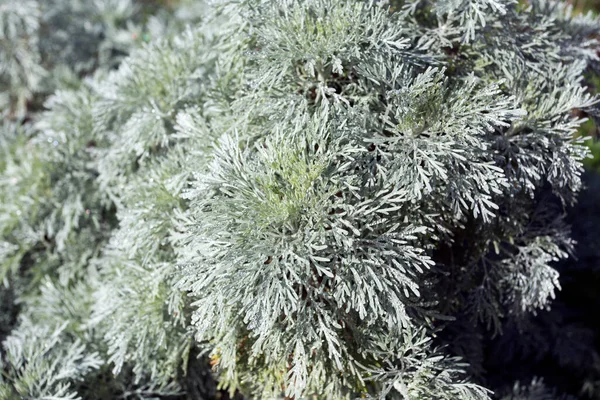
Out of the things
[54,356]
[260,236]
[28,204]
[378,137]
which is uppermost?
[378,137]

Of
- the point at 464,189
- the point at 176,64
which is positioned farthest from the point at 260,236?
the point at 176,64

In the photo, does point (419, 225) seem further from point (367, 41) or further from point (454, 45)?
point (454, 45)

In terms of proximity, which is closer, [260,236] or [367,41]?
[260,236]

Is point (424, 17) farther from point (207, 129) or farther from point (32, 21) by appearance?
point (32, 21)

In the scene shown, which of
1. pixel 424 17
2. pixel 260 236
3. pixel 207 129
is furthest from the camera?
pixel 424 17

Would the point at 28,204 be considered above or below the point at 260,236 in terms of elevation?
below

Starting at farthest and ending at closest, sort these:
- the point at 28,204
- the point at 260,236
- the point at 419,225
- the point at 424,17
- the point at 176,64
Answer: the point at 28,204
the point at 176,64
the point at 424,17
the point at 419,225
the point at 260,236
